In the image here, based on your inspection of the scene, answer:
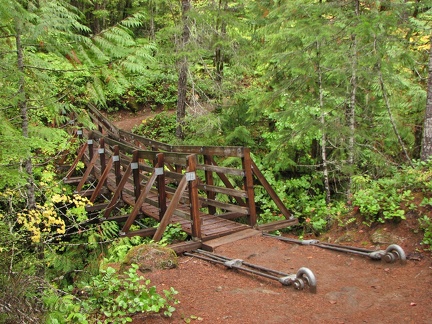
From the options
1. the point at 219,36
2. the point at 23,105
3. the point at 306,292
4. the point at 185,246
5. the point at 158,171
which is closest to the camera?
the point at 306,292

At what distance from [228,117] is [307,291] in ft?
27.3

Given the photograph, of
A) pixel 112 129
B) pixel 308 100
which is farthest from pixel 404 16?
pixel 112 129

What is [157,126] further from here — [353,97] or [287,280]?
[287,280]

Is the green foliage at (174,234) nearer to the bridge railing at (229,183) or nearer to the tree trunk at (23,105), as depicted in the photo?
the bridge railing at (229,183)

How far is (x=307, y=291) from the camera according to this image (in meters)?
4.78

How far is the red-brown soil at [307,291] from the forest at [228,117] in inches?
15.3

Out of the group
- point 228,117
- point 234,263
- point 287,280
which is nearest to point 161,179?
point 234,263

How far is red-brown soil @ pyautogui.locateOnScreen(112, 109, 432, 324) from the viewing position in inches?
163

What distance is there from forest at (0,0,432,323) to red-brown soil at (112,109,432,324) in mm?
388

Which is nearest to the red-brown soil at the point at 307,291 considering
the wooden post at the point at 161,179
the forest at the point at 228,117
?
the forest at the point at 228,117

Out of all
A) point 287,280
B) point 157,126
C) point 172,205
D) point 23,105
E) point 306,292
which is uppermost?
point 23,105

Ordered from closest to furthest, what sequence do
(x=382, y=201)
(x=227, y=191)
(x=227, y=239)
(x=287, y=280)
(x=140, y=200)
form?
(x=287, y=280)
(x=227, y=239)
(x=382, y=201)
(x=140, y=200)
(x=227, y=191)

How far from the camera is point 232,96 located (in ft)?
40.9

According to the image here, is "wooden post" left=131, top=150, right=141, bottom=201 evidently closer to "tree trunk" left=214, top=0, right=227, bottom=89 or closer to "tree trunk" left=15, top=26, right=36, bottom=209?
"tree trunk" left=15, top=26, right=36, bottom=209
